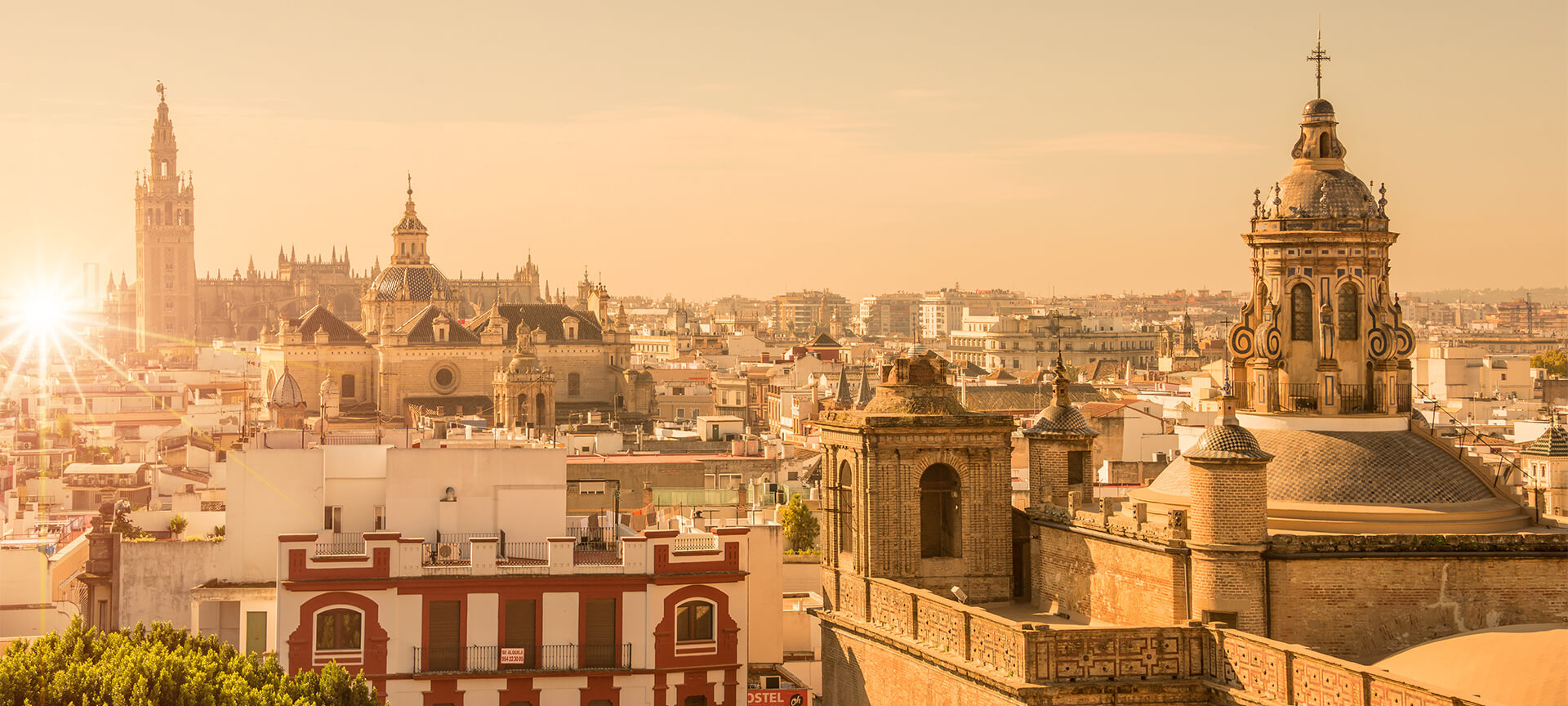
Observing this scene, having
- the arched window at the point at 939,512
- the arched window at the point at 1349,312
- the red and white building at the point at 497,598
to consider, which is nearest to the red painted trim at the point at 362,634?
the red and white building at the point at 497,598

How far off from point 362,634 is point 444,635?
1241 mm

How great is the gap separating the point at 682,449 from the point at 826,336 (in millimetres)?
89865

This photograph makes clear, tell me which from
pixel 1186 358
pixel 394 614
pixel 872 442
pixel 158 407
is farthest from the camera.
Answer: pixel 1186 358

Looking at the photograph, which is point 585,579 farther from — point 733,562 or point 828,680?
point 828,680

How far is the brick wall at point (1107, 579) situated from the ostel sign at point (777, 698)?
19.2 feet

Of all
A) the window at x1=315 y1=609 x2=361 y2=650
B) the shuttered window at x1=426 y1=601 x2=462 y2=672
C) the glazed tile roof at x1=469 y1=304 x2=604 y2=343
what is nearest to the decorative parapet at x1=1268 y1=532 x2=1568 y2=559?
the shuttered window at x1=426 y1=601 x2=462 y2=672

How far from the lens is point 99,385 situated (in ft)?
358

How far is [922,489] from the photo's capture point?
87.0 feet

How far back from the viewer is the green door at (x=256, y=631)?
30391mm

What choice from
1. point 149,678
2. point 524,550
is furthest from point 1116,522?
point 149,678

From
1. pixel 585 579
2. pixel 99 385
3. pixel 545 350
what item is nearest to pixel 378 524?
pixel 585 579

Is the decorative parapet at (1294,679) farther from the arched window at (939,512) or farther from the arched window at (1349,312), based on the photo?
the arched window at (939,512)

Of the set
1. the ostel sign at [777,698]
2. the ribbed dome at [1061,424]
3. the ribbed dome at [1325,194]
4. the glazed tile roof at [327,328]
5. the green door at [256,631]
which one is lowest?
the ostel sign at [777,698]

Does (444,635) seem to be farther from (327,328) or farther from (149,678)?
(327,328)
